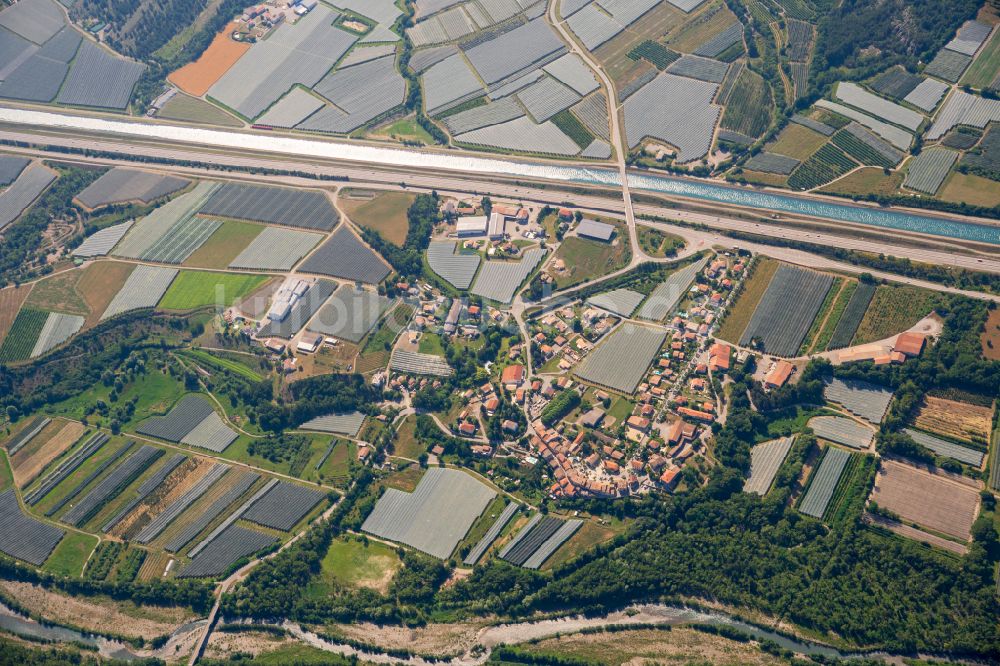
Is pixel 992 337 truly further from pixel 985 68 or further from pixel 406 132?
pixel 406 132

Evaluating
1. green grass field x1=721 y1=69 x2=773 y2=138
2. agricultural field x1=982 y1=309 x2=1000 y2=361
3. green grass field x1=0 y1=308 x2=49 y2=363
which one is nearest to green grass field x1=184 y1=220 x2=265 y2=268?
green grass field x1=0 y1=308 x2=49 y2=363

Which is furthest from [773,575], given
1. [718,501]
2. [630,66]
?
[630,66]

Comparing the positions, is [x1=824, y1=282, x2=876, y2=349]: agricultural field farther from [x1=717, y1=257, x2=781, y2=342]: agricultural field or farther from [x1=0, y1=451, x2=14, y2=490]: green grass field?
[x1=0, y1=451, x2=14, y2=490]: green grass field

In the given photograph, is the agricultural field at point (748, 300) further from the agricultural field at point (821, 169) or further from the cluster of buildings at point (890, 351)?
the agricultural field at point (821, 169)

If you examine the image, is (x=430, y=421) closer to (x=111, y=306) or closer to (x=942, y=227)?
(x=111, y=306)

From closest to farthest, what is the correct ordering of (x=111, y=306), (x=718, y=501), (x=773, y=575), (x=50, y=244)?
1. (x=773, y=575)
2. (x=718, y=501)
3. (x=111, y=306)
4. (x=50, y=244)

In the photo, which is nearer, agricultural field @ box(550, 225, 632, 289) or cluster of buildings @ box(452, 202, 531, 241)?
agricultural field @ box(550, 225, 632, 289)
